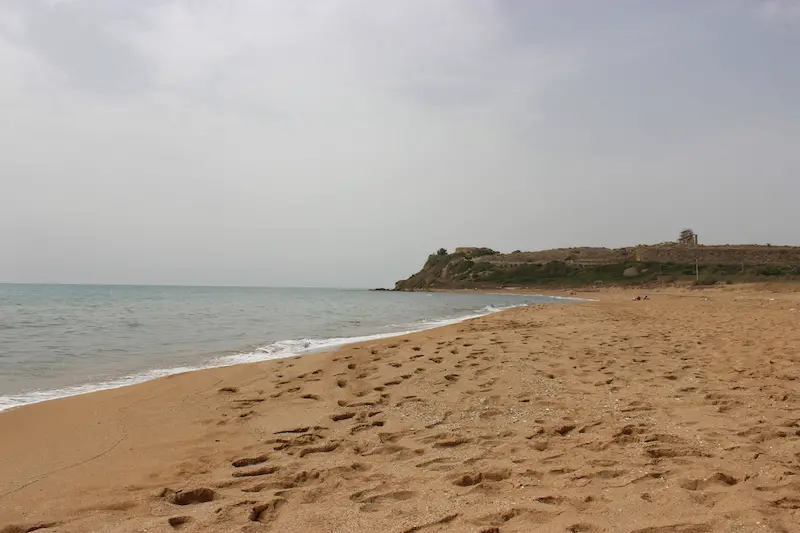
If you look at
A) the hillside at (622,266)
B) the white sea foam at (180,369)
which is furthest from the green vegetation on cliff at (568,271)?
the white sea foam at (180,369)

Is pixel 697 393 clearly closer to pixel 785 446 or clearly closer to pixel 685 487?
pixel 785 446

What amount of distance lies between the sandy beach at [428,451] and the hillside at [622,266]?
4234 cm

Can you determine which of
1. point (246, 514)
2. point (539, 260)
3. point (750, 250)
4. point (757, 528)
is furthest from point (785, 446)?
point (539, 260)

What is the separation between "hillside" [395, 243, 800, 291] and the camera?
47.2 m

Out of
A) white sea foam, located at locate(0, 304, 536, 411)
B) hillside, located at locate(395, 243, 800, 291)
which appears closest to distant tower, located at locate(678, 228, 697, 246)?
hillside, located at locate(395, 243, 800, 291)

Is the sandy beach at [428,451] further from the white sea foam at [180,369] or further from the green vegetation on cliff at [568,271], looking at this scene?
the green vegetation on cliff at [568,271]

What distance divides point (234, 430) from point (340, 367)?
9.07 feet

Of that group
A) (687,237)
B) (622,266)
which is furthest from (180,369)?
(687,237)

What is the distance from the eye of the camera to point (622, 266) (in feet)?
193

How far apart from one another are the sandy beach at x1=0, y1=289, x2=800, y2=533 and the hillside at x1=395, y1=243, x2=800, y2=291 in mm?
42337

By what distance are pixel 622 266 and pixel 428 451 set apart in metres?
61.6

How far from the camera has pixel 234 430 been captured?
13.9 feet

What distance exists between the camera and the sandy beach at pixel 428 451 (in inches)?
98.0

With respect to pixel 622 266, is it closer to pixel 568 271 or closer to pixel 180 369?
pixel 568 271
